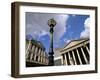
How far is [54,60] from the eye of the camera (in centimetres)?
202

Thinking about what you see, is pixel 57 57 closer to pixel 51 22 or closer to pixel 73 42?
pixel 73 42

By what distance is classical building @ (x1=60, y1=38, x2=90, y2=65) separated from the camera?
2062 mm

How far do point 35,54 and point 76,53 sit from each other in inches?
15.8

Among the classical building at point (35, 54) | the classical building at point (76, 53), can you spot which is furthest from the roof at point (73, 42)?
the classical building at point (35, 54)

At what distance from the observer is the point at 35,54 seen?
1.95m

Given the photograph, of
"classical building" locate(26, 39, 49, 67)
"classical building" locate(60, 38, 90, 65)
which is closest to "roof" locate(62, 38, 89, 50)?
"classical building" locate(60, 38, 90, 65)

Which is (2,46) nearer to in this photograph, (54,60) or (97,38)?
(54,60)

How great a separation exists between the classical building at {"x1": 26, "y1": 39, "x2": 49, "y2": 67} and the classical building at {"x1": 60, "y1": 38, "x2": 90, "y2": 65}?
0.17 m

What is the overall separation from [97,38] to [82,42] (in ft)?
0.58

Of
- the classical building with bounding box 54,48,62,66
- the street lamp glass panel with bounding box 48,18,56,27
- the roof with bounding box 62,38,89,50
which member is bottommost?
the classical building with bounding box 54,48,62,66

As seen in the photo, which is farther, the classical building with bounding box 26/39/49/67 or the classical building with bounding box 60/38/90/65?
the classical building with bounding box 60/38/90/65

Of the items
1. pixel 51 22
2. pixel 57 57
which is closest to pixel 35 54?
pixel 57 57

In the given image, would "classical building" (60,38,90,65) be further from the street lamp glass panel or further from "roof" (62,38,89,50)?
the street lamp glass panel

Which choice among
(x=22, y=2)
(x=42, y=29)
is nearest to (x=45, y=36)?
(x=42, y=29)
